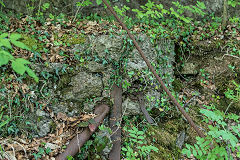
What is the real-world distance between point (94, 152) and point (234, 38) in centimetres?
452

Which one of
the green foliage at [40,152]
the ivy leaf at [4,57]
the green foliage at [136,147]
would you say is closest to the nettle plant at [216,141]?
the green foliage at [136,147]

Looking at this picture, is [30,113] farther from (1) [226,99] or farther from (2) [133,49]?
(1) [226,99]

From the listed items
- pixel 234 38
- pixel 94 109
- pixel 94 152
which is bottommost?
pixel 94 152

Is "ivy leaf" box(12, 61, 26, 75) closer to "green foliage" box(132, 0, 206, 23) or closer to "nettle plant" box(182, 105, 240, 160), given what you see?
"nettle plant" box(182, 105, 240, 160)

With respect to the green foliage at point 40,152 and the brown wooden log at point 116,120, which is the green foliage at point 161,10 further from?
the green foliage at point 40,152

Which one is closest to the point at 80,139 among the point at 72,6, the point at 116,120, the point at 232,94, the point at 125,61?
the point at 116,120

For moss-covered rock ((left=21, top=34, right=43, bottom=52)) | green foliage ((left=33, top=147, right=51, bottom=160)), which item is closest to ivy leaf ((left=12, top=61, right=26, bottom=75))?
green foliage ((left=33, top=147, right=51, bottom=160))

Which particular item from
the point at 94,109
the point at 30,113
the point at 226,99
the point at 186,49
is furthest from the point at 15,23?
the point at 226,99

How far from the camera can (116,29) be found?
13.1 feet

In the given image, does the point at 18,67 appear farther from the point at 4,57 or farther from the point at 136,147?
the point at 136,147

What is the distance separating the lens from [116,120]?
11.0 ft

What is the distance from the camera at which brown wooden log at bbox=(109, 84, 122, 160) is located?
10.0 feet

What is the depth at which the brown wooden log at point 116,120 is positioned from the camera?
305 centimetres

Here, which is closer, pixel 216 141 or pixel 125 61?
pixel 216 141
